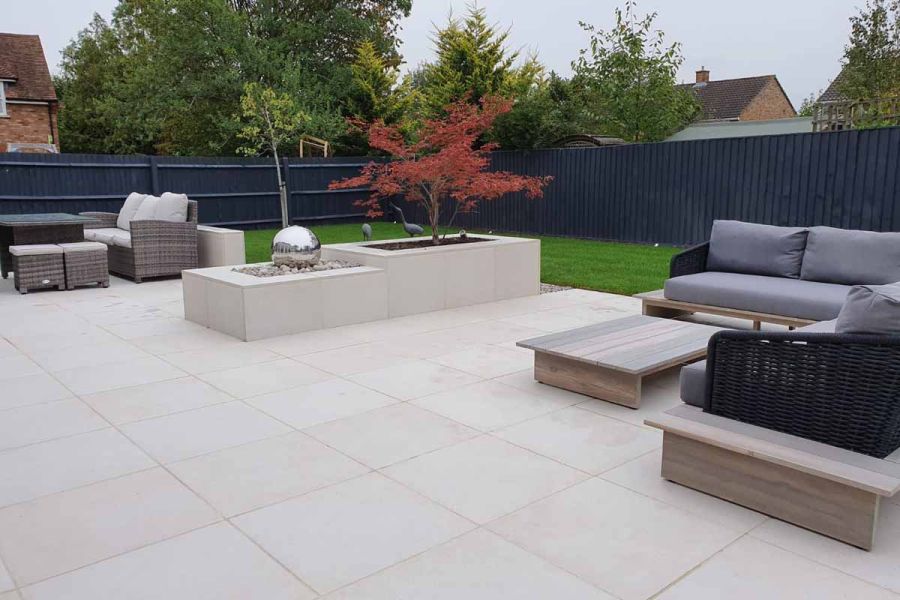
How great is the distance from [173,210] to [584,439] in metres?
7.15

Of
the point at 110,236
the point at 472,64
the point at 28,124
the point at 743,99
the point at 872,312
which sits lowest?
the point at 110,236

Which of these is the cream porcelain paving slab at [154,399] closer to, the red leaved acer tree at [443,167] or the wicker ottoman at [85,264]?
the red leaved acer tree at [443,167]

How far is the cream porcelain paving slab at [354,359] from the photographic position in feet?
15.8

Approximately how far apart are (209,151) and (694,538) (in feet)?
70.2

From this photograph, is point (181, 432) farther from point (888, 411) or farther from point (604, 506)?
point (888, 411)

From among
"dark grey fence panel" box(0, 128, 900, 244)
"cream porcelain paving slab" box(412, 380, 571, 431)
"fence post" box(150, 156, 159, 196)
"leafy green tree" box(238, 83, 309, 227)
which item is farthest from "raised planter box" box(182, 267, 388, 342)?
"leafy green tree" box(238, 83, 309, 227)

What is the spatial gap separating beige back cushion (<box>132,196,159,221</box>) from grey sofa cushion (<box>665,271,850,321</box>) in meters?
6.70

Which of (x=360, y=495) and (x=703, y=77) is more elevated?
(x=703, y=77)

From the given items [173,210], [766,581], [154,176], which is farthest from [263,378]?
[154,176]

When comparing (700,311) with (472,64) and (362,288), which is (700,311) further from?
(472,64)

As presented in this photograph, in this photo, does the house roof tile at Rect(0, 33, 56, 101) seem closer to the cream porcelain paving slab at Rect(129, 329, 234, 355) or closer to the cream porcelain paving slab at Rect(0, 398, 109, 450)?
the cream porcelain paving slab at Rect(129, 329, 234, 355)

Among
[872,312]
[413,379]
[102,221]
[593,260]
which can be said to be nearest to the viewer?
[872,312]

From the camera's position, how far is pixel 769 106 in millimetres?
30953

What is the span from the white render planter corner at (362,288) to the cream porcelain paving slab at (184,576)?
330cm
